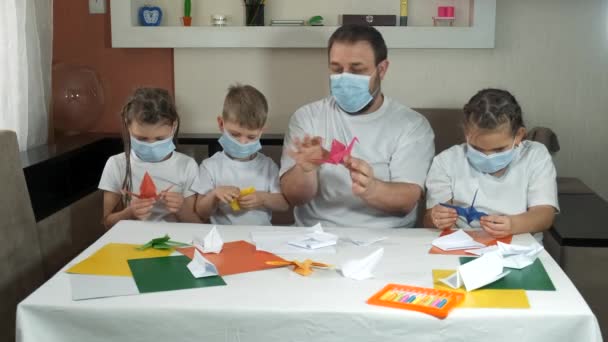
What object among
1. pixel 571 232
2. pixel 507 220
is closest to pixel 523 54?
pixel 571 232

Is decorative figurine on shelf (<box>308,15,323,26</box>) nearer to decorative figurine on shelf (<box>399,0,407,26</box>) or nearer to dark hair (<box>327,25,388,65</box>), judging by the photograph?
decorative figurine on shelf (<box>399,0,407,26</box>)

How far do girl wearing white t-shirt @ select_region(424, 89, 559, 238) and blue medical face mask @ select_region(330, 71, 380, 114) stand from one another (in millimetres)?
303

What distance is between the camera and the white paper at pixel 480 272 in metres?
1.57

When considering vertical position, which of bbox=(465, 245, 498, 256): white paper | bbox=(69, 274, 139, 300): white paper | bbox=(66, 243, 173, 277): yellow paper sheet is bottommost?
bbox=(69, 274, 139, 300): white paper

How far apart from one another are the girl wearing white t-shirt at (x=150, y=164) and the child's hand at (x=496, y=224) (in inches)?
35.0

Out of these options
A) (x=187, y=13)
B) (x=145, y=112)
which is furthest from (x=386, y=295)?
(x=187, y=13)

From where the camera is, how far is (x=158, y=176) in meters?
2.43

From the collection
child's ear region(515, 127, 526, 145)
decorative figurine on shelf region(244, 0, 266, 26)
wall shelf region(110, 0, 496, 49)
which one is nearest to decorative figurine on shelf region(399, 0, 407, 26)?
wall shelf region(110, 0, 496, 49)

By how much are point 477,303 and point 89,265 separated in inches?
33.3

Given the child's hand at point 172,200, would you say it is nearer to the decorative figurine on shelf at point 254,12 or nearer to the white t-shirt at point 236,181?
the white t-shirt at point 236,181

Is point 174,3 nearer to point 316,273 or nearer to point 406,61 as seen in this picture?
point 406,61

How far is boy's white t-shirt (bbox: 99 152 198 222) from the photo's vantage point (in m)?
2.40

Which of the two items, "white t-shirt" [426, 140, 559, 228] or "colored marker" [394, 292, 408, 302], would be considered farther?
"white t-shirt" [426, 140, 559, 228]

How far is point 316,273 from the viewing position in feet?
5.48
